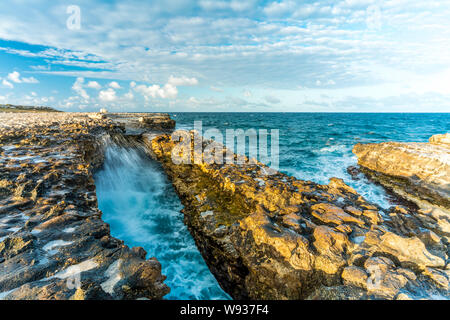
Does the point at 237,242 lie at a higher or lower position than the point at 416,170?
lower

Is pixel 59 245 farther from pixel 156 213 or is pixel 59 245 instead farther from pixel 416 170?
pixel 416 170

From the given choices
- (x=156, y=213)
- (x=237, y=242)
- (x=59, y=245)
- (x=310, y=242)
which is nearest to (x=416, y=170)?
(x=310, y=242)

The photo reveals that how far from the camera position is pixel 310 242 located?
453 centimetres

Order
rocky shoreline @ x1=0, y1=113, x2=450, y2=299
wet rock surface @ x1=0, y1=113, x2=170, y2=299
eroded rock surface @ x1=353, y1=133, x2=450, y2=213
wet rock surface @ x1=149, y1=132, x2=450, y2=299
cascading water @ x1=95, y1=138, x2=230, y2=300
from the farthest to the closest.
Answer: eroded rock surface @ x1=353, y1=133, x2=450, y2=213 → cascading water @ x1=95, y1=138, x2=230, y2=300 → wet rock surface @ x1=149, y1=132, x2=450, y2=299 → rocky shoreline @ x1=0, y1=113, x2=450, y2=299 → wet rock surface @ x1=0, y1=113, x2=170, y2=299

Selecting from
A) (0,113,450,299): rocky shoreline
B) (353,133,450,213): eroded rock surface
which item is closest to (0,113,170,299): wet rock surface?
(0,113,450,299): rocky shoreline

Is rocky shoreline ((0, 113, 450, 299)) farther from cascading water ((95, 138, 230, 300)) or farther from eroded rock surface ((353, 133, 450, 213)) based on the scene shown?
eroded rock surface ((353, 133, 450, 213))

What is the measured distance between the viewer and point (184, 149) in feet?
37.3

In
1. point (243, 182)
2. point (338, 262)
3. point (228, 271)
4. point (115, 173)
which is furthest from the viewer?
point (115, 173)

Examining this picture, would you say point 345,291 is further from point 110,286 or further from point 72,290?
point 72,290

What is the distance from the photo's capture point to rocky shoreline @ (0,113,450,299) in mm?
3088

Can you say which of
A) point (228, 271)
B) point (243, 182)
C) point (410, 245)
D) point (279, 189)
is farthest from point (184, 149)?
point (410, 245)

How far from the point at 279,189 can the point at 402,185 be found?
10502 mm

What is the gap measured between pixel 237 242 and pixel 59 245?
3.90 m

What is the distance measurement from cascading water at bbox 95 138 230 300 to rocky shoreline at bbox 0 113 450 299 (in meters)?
0.47
